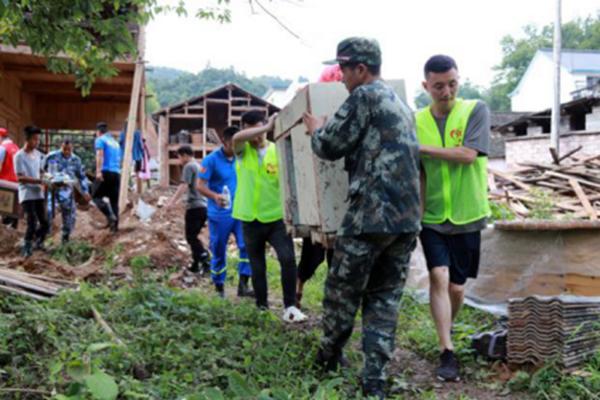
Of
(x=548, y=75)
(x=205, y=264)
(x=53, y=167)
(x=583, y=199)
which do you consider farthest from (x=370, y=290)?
(x=548, y=75)

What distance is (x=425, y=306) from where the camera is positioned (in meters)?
6.30

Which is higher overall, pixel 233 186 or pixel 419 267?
pixel 233 186

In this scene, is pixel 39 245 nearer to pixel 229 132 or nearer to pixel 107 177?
pixel 107 177

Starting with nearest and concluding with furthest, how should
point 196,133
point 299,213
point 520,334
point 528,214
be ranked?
point 520,334, point 299,213, point 528,214, point 196,133

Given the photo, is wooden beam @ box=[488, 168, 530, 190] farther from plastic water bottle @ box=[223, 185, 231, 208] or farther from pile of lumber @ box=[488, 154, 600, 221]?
plastic water bottle @ box=[223, 185, 231, 208]

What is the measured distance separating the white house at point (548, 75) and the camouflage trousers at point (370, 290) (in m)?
58.1

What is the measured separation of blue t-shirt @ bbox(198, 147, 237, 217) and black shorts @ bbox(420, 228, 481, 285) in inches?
124

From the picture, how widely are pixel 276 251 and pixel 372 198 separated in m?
2.20

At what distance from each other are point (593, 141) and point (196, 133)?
18504 millimetres

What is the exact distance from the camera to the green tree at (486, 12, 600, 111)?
268 feet

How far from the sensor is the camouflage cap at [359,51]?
3.69m

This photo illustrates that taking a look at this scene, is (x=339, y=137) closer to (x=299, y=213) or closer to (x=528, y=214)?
(x=299, y=213)

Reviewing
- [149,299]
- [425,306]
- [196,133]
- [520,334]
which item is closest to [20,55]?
[149,299]

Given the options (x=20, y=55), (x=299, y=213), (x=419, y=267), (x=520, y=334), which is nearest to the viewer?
(x=520, y=334)
